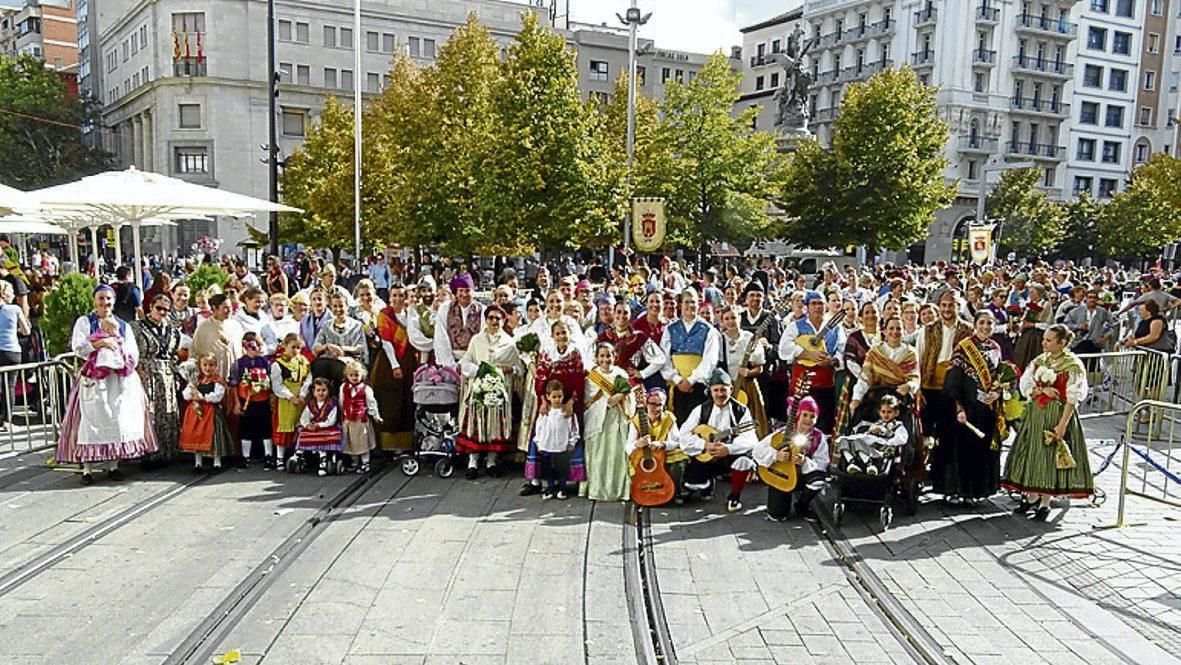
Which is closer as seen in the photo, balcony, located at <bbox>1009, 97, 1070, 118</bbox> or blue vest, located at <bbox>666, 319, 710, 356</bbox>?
blue vest, located at <bbox>666, 319, 710, 356</bbox>

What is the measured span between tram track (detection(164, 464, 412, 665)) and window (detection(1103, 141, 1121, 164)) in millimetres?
71452

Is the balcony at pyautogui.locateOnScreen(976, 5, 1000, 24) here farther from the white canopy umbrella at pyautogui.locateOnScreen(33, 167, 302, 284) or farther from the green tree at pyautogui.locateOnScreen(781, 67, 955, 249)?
the white canopy umbrella at pyautogui.locateOnScreen(33, 167, 302, 284)

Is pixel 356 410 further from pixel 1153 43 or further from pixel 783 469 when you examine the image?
pixel 1153 43

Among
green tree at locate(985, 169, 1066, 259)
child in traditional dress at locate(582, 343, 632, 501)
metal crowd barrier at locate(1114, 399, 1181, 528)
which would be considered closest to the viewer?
metal crowd barrier at locate(1114, 399, 1181, 528)

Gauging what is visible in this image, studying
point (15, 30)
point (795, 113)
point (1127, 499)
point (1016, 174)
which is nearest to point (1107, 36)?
point (1016, 174)

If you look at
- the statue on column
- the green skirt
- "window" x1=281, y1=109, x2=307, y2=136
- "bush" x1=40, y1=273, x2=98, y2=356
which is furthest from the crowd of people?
"window" x1=281, y1=109, x2=307, y2=136

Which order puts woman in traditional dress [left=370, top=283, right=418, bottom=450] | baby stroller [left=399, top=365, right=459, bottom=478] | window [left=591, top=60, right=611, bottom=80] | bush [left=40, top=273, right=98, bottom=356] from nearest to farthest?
baby stroller [left=399, top=365, right=459, bottom=478], woman in traditional dress [left=370, top=283, right=418, bottom=450], bush [left=40, top=273, right=98, bottom=356], window [left=591, top=60, right=611, bottom=80]

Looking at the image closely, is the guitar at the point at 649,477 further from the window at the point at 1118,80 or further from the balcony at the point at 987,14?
the window at the point at 1118,80

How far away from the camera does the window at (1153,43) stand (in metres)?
66.6

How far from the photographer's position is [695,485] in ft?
27.8

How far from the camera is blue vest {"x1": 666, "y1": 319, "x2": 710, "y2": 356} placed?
907 centimetres

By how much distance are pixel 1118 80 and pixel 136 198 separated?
73.2 m

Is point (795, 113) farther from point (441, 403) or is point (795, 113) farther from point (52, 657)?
point (52, 657)

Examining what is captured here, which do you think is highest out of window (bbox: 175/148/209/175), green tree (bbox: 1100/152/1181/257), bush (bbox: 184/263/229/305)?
window (bbox: 175/148/209/175)
